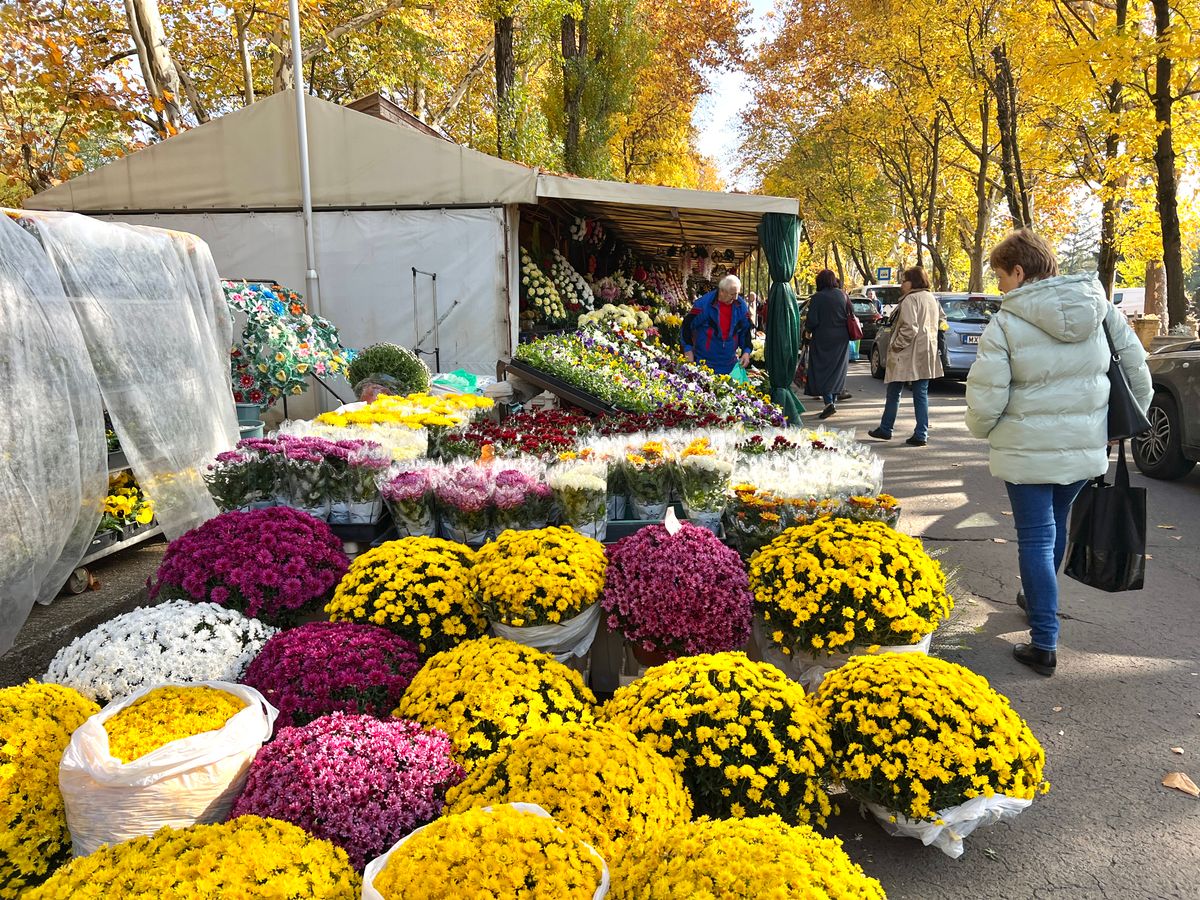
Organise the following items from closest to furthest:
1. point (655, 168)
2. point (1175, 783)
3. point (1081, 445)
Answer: point (1175, 783) → point (1081, 445) → point (655, 168)

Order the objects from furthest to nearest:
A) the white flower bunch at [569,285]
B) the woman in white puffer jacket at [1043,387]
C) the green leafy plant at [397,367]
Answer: the white flower bunch at [569,285], the green leafy plant at [397,367], the woman in white puffer jacket at [1043,387]

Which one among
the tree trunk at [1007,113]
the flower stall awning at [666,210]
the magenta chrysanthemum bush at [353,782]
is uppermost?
the tree trunk at [1007,113]

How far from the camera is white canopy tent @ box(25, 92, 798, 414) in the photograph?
35.1ft

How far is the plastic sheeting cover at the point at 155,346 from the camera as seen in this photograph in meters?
4.39

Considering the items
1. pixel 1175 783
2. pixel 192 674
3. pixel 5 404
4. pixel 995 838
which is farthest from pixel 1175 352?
pixel 5 404

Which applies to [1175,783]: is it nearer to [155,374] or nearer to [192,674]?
[192,674]

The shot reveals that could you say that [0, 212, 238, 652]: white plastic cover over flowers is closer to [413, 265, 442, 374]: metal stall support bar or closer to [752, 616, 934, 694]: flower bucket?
[752, 616, 934, 694]: flower bucket

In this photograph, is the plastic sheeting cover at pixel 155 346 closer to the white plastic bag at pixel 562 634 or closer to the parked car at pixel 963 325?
the white plastic bag at pixel 562 634

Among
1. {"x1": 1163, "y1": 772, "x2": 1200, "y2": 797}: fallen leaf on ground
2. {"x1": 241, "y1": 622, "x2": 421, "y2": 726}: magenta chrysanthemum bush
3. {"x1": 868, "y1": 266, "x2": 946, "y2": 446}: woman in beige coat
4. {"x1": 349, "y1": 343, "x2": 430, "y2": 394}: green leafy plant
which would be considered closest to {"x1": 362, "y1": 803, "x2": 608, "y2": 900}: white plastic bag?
{"x1": 241, "y1": 622, "x2": 421, "y2": 726}: magenta chrysanthemum bush

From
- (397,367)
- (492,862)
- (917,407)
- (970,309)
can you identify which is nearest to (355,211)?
(397,367)

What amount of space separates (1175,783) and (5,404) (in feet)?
17.9

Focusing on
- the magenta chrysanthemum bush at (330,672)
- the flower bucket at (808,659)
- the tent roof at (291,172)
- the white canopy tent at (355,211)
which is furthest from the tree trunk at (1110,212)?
the magenta chrysanthemum bush at (330,672)

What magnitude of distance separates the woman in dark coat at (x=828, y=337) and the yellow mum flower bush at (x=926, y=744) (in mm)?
8999

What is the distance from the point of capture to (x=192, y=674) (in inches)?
104
